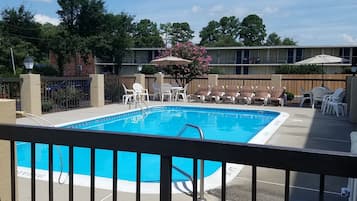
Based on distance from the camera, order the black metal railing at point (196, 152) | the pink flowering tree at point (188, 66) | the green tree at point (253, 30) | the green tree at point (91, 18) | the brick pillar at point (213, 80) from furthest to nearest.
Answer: the green tree at point (253, 30)
the green tree at point (91, 18)
the pink flowering tree at point (188, 66)
the brick pillar at point (213, 80)
the black metal railing at point (196, 152)

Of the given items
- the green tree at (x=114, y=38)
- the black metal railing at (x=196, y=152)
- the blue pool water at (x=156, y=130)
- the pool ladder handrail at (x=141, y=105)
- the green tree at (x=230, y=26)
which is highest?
the green tree at (x=230, y=26)

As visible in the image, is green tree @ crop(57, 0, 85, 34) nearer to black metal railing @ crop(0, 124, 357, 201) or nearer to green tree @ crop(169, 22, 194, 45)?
black metal railing @ crop(0, 124, 357, 201)

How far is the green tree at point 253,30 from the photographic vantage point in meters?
66.2

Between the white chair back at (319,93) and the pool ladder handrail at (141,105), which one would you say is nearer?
the pool ladder handrail at (141,105)

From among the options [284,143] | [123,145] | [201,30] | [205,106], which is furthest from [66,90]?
[201,30]

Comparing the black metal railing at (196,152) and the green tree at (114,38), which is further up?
the green tree at (114,38)

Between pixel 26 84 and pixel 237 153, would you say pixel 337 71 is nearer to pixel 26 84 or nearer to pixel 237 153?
pixel 26 84

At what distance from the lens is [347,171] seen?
4.51 ft

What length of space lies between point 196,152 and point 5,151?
1.71 m

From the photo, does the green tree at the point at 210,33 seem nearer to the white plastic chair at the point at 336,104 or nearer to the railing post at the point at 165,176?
the white plastic chair at the point at 336,104

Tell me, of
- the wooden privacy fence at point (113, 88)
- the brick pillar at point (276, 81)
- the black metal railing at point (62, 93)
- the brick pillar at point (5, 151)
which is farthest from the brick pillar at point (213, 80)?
the brick pillar at point (5, 151)

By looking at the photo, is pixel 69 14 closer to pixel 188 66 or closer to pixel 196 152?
pixel 188 66

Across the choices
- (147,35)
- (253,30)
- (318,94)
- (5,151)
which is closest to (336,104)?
(318,94)

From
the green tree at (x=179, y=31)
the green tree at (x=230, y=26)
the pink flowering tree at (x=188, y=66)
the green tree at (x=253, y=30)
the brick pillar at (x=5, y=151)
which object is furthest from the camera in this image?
the green tree at (x=230, y=26)
